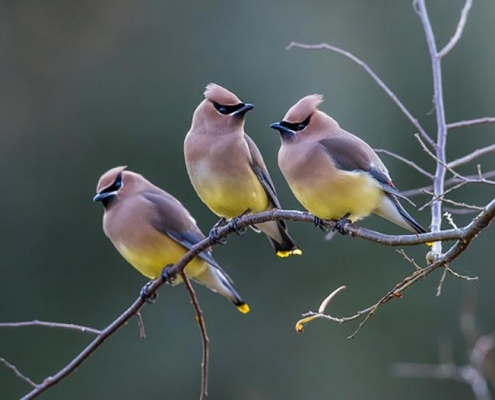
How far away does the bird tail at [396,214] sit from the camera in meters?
4.40

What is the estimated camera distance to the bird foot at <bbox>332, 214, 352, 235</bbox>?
4.02m

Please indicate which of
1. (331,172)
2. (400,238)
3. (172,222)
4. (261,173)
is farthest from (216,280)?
(400,238)

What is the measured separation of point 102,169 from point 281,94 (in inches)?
79.7

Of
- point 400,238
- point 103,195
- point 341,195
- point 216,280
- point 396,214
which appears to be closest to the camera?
point 400,238

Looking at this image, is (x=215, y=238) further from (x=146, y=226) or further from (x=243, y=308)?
(x=243, y=308)

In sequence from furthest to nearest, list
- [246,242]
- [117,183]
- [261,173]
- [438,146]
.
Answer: [246,242] → [117,183] → [261,173] → [438,146]

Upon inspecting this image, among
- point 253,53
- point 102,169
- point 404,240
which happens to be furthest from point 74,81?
point 404,240

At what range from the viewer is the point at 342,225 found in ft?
13.4

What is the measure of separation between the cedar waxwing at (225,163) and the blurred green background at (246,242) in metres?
5.61

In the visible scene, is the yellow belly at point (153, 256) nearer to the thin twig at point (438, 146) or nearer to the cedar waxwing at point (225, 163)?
the cedar waxwing at point (225, 163)

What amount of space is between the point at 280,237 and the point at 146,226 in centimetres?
64

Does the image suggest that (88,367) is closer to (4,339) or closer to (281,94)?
(4,339)

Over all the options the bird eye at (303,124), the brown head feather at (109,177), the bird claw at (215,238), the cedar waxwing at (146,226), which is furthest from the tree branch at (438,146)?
the brown head feather at (109,177)

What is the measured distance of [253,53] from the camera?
11.0 meters
